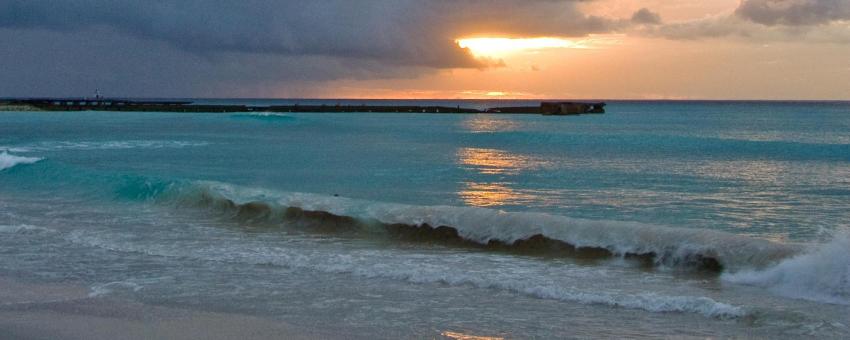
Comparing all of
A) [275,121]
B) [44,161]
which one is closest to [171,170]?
[44,161]

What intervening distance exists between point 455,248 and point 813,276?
4.89 metres

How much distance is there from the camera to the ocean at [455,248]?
26.4 ft

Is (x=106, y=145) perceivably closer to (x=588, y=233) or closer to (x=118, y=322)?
(x=588, y=233)

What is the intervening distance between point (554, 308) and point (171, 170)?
18606 mm

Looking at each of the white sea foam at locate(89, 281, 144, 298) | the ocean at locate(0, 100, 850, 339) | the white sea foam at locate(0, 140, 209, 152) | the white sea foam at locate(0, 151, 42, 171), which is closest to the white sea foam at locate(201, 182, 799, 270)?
the ocean at locate(0, 100, 850, 339)

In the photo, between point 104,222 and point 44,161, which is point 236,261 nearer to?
point 104,222

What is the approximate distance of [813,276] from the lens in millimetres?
9008

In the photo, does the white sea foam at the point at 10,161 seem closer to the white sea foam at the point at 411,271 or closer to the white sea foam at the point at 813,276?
the white sea foam at the point at 411,271

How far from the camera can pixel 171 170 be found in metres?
24.5

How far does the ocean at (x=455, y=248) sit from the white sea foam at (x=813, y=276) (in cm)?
2

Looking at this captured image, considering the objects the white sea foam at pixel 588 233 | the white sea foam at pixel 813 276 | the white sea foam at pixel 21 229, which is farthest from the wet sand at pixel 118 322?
the white sea foam at pixel 588 233

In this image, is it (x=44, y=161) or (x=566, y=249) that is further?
(x=44, y=161)

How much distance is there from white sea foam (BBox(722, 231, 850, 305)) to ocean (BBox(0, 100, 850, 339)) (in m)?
0.02

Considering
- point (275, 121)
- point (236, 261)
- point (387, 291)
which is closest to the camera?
point (387, 291)
